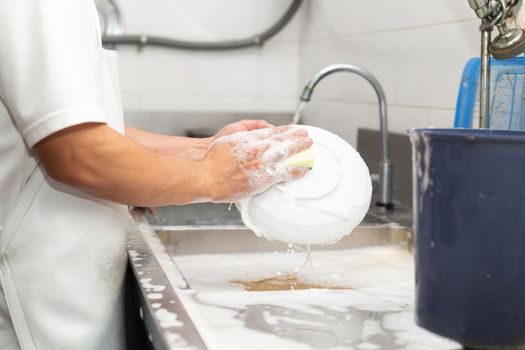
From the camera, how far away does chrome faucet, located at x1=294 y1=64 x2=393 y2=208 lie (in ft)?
5.37

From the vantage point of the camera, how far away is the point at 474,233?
70cm

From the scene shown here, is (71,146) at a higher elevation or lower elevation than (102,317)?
higher

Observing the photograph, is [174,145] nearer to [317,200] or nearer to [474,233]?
[317,200]

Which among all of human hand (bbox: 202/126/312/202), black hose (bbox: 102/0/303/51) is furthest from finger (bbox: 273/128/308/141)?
black hose (bbox: 102/0/303/51)

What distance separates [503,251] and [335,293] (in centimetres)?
29

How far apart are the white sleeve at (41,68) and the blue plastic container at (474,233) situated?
0.40 meters

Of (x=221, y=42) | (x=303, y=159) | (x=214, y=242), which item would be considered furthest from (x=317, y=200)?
(x=221, y=42)

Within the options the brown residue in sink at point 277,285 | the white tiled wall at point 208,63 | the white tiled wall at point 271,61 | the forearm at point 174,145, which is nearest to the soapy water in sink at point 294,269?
the brown residue in sink at point 277,285

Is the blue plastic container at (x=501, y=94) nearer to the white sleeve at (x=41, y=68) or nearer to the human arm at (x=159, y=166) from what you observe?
the human arm at (x=159, y=166)

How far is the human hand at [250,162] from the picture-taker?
967 millimetres

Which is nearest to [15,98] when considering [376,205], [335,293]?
[335,293]

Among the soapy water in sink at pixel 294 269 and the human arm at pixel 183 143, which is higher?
the human arm at pixel 183 143

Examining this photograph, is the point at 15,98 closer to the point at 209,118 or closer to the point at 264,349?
the point at 264,349

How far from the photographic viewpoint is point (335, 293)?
3.05 ft
